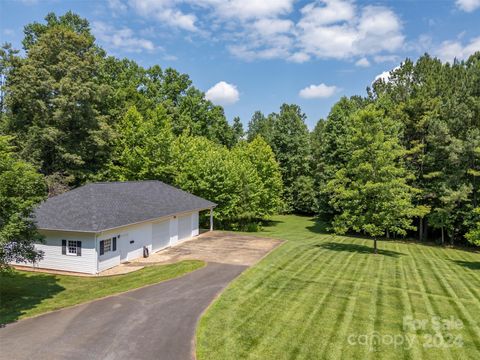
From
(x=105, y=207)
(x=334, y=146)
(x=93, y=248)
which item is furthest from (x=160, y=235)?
(x=334, y=146)

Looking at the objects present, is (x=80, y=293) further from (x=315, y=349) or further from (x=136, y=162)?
(x=136, y=162)

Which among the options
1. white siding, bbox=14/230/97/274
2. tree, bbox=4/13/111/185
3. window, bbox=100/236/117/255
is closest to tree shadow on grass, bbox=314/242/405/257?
window, bbox=100/236/117/255

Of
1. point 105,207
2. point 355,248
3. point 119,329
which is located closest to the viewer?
point 119,329

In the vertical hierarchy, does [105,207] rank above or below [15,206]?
below

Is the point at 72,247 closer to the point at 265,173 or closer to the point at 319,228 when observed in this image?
the point at 265,173

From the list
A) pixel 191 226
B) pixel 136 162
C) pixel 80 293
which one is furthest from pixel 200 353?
pixel 136 162

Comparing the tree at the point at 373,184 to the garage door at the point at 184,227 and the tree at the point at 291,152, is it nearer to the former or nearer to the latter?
the garage door at the point at 184,227
